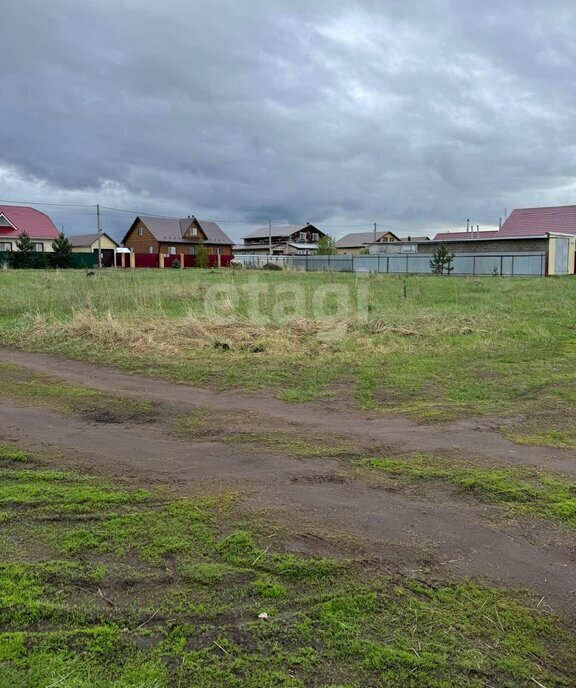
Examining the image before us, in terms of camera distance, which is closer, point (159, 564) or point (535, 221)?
point (159, 564)

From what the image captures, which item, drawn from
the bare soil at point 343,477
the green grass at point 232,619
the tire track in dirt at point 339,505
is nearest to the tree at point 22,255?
the bare soil at point 343,477

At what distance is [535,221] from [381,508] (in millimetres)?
46834

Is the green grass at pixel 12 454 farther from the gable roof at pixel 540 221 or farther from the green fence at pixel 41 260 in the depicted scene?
the gable roof at pixel 540 221

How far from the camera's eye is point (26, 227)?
51938 millimetres

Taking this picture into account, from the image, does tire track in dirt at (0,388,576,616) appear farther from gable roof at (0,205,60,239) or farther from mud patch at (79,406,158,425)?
gable roof at (0,205,60,239)

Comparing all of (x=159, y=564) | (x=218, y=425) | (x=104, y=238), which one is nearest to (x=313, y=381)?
(x=218, y=425)

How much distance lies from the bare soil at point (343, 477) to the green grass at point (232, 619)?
22 cm

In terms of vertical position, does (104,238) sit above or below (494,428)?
above

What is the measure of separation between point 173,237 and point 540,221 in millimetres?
42114

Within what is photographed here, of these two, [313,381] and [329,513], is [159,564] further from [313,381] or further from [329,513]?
[313,381]

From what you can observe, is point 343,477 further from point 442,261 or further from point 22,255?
point 22,255

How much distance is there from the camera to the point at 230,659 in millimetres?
Answer: 2188

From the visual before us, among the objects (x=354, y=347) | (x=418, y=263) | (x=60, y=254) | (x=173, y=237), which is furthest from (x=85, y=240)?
(x=354, y=347)

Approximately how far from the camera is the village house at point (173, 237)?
219 feet
